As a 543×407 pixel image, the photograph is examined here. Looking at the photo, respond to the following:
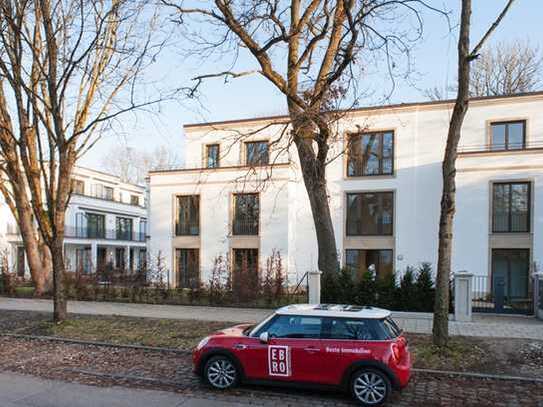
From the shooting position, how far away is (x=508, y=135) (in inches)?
858

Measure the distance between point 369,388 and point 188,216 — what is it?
21627 mm

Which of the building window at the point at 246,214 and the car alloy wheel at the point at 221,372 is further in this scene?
the building window at the point at 246,214

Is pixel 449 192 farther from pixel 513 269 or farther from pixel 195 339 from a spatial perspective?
pixel 513 269

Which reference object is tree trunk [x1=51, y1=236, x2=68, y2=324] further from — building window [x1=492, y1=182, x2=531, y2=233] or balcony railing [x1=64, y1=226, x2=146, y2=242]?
balcony railing [x1=64, y1=226, x2=146, y2=242]

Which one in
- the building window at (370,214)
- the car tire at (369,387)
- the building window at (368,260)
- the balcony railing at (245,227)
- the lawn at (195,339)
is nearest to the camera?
the car tire at (369,387)

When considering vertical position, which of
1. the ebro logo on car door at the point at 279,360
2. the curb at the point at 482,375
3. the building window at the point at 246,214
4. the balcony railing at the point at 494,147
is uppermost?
the balcony railing at the point at 494,147

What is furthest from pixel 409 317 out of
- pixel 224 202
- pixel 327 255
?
pixel 224 202

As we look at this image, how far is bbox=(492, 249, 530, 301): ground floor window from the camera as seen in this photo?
2050cm

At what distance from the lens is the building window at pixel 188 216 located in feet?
87.2

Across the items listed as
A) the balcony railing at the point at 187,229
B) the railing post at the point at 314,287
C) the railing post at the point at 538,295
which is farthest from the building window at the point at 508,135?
the balcony railing at the point at 187,229

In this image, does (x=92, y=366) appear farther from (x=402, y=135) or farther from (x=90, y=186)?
(x=90, y=186)

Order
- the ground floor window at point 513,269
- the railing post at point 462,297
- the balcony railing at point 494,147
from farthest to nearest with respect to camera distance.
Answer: the balcony railing at point 494,147 → the ground floor window at point 513,269 → the railing post at point 462,297

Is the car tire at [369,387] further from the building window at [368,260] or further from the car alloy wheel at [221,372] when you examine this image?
the building window at [368,260]

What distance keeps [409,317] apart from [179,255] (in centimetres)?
1667
